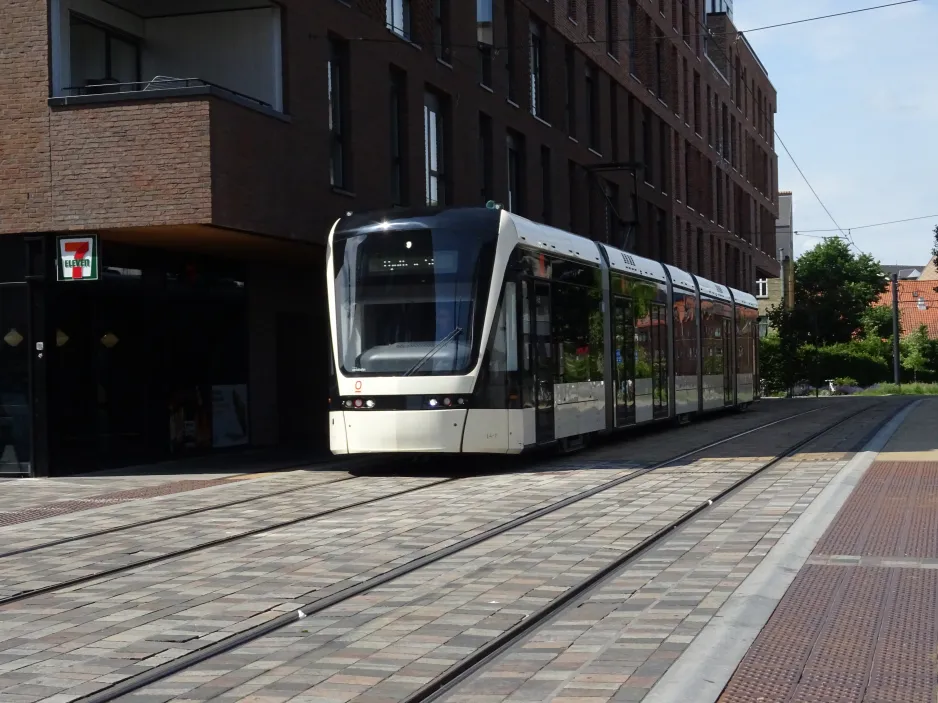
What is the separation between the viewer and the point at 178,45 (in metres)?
21.9

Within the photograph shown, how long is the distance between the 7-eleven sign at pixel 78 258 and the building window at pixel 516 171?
1571 centimetres

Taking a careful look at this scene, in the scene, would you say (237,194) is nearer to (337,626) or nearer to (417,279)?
(417,279)

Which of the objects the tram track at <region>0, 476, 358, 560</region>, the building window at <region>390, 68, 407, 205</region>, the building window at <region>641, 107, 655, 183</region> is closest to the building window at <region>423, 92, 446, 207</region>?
the building window at <region>390, 68, 407, 205</region>

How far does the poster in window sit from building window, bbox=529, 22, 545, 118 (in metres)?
14.1

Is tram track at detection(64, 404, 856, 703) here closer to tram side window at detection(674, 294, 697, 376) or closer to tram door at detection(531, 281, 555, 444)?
tram door at detection(531, 281, 555, 444)

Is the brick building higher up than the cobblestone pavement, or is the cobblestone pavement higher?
the brick building

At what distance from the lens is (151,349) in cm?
2062

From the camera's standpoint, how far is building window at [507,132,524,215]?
32562 millimetres

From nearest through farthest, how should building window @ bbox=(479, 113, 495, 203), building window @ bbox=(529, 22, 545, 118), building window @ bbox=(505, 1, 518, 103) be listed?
building window @ bbox=(479, 113, 495, 203) < building window @ bbox=(505, 1, 518, 103) < building window @ bbox=(529, 22, 545, 118)

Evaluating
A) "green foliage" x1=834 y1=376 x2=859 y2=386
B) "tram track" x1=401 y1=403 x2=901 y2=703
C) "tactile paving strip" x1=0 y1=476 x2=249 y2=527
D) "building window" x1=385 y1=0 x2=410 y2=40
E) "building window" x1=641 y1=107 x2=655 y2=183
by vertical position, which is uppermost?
"building window" x1=641 y1=107 x2=655 y2=183

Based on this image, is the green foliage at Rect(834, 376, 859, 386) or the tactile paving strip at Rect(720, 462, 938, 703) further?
the green foliage at Rect(834, 376, 859, 386)

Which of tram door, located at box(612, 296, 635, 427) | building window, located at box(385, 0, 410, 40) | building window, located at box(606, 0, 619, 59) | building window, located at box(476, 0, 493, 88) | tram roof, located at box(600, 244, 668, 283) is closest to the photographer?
tram door, located at box(612, 296, 635, 427)

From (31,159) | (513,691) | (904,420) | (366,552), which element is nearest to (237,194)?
(31,159)

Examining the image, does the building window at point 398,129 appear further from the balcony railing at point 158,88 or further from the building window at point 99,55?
the building window at point 99,55
